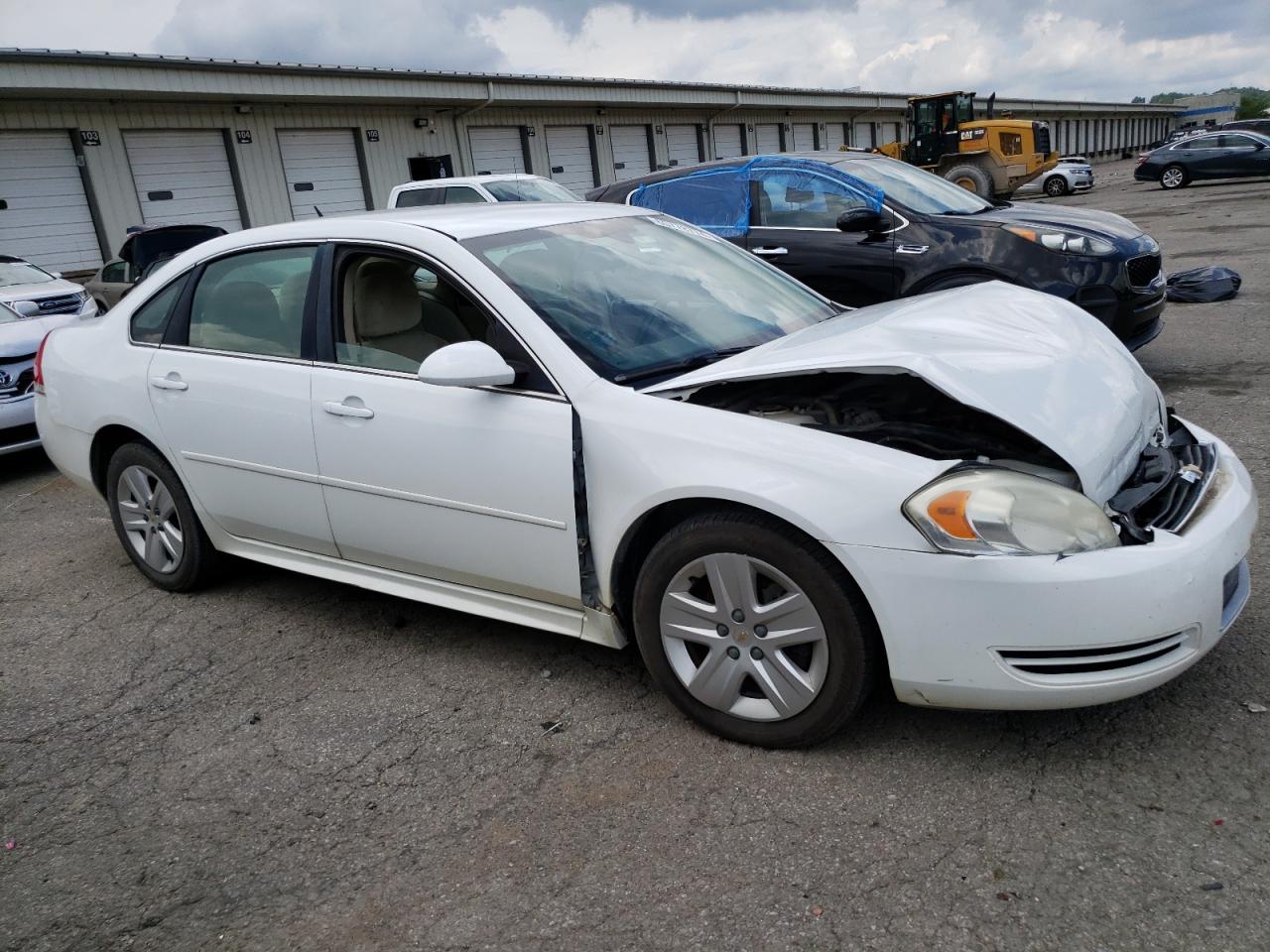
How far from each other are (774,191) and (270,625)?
16.9 feet

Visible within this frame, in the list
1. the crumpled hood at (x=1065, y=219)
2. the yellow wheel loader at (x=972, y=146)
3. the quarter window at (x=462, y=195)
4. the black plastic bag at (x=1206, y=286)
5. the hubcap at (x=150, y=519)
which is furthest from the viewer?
the yellow wheel loader at (x=972, y=146)

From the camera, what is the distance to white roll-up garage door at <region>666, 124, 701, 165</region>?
104 ft

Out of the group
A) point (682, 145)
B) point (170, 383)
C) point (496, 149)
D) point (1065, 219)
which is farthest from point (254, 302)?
point (682, 145)

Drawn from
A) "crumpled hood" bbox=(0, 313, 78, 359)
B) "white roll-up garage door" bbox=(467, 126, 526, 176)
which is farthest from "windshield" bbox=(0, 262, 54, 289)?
"white roll-up garage door" bbox=(467, 126, 526, 176)

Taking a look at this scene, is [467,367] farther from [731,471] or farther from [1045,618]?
[1045,618]

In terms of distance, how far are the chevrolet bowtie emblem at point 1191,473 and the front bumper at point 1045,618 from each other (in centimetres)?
37

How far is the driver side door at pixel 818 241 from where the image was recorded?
23.4 feet

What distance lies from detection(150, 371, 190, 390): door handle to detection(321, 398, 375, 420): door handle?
0.88 meters

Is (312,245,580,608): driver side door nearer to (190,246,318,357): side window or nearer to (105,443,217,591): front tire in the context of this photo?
(190,246,318,357): side window

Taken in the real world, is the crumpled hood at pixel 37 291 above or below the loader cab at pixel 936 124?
below

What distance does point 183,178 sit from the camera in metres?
19.0

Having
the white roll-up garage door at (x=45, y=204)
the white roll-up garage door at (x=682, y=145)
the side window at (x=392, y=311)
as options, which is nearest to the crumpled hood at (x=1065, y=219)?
the side window at (x=392, y=311)

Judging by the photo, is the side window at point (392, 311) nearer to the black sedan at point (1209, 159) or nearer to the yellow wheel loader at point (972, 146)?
the yellow wheel loader at point (972, 146)

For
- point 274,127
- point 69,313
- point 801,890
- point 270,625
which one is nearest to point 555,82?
point 274,127
